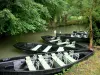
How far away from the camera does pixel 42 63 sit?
27.6ft

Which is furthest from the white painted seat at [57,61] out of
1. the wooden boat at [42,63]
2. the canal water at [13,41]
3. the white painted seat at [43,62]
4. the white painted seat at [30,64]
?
the canal water at [13,41]

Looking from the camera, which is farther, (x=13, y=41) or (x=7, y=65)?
(x=13, y=41)

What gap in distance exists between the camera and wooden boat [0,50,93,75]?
296 inches

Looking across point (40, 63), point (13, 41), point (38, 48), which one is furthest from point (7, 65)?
point (13, 41)

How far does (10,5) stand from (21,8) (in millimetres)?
607

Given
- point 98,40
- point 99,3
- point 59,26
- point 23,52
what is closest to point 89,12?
point 99,3

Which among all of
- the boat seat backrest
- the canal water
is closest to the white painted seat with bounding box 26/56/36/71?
the boat seat backrest

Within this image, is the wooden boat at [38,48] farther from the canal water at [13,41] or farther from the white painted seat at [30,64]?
the white painted seat at [30,64]

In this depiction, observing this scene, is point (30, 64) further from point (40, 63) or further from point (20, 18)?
point (20, 18)

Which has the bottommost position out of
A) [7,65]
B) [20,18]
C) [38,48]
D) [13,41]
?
[13,41]

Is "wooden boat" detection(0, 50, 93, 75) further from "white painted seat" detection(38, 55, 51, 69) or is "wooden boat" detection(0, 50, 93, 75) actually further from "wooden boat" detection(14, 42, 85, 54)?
"wooden boat" detection(14, 42, 85, 54)

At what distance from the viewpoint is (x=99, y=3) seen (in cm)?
1039

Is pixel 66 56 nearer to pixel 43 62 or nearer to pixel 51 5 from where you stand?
pixel 43 62

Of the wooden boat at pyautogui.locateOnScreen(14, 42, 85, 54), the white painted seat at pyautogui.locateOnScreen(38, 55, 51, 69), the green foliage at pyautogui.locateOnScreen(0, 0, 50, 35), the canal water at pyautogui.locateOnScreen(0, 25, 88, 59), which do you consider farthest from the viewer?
the canal water at pyautogui.locateOnScreen(0, 25, 88, 59)
